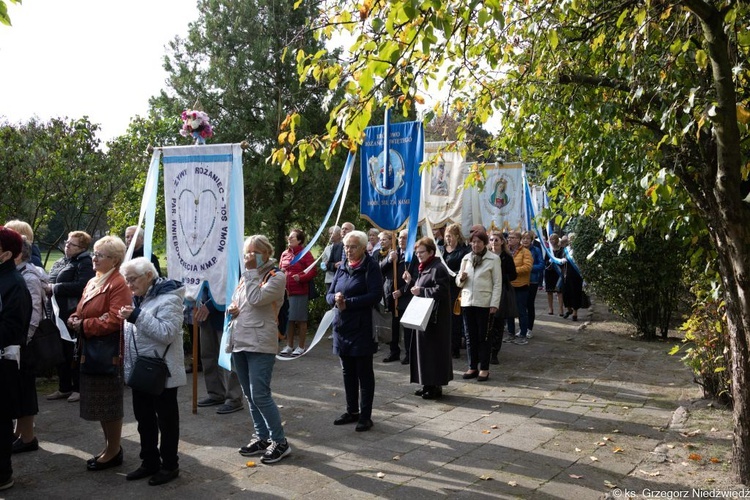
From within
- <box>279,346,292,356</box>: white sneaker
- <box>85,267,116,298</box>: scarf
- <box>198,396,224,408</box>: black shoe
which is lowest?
<box>198,396,224,408</box>: black shoe

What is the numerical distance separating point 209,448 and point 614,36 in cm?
538

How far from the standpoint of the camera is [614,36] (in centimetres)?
658

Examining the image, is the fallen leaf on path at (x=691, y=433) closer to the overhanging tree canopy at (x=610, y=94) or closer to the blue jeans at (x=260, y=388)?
the overhanging tree canopy at (x=610, y=94)

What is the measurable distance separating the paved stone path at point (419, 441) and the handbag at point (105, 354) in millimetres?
859

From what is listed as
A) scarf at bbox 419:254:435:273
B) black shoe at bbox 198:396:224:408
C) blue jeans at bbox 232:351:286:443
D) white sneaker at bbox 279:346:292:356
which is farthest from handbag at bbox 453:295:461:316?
blue jeans at bbox 232:351:286:443

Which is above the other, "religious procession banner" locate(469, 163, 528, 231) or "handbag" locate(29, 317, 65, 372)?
Result: "religious procession banner" locate(469, 163, 528, 231)

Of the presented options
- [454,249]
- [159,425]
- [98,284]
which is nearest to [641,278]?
[454,249]

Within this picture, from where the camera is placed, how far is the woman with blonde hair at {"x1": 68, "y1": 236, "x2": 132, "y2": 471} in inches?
205

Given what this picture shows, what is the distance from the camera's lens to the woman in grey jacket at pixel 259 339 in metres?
5.62

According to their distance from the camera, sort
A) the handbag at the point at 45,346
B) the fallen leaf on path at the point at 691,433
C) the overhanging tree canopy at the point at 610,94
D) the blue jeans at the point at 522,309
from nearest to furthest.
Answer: the overhanging tree canopy at the point at 610,94, the handbag at the point at 45,346, the fallen leaf on path at the point at 691,433, the blue jeans at the point at 522,309

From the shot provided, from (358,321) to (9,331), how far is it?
2.96 meters

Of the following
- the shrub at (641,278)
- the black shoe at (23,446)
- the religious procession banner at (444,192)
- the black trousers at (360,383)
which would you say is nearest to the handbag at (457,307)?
the religious procession banner at (444,192)

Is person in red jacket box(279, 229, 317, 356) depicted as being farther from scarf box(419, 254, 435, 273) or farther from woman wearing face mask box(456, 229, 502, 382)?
scarf box(419, 254, 435, 273)

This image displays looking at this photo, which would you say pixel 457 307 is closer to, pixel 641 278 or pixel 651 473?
pixel 641 278
